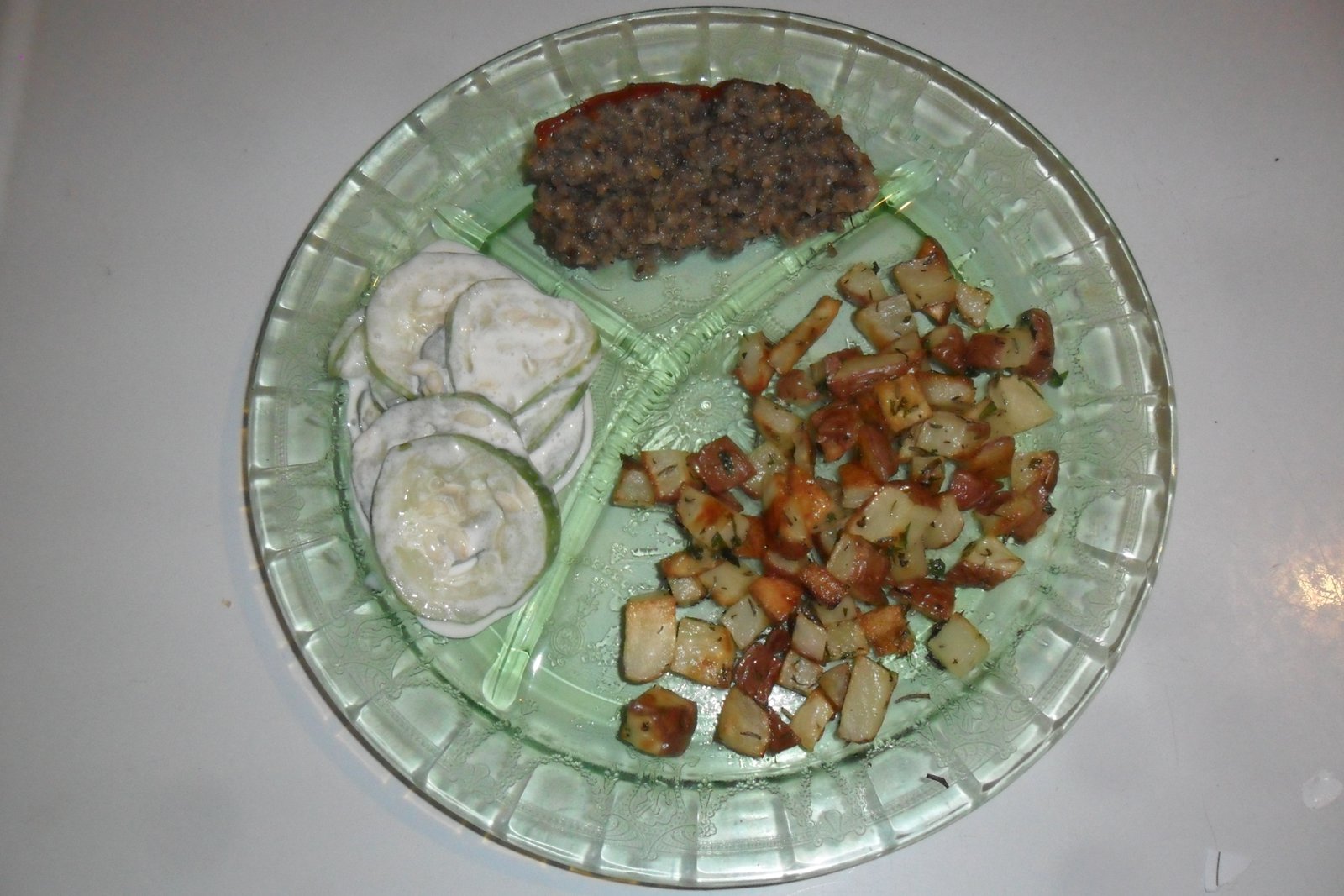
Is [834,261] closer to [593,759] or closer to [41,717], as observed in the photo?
[593,759]

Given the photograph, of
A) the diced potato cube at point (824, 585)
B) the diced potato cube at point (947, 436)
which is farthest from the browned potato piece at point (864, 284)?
the diced potato cube at point (824, 585)

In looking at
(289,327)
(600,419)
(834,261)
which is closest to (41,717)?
(289,327)

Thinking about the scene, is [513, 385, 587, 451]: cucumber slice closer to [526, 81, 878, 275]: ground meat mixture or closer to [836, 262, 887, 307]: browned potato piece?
[526, 81, 878, 275]: ground meat mixture

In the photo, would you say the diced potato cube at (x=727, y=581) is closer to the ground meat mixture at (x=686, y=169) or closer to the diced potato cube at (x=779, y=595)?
the diced potato cube at (x=779, y=595)

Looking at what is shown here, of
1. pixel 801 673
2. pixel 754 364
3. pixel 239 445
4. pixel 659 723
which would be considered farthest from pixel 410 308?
pixel 801 673

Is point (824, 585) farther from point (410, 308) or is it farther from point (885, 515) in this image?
Result: point (410, 308)

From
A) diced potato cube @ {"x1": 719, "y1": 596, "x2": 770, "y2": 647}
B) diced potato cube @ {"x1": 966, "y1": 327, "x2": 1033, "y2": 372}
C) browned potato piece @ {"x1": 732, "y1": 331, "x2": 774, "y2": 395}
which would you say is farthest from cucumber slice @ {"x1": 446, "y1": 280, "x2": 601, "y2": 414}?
diced potato cube @ {"x1": 966, "y1": 327, "x2": 1033, "y2": 372}
